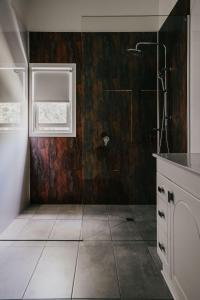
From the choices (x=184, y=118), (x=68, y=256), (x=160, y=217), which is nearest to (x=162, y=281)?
(x=160, y=217)

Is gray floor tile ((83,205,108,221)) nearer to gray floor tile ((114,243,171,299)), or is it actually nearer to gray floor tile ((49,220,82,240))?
gray floor tile ((49,220,82,240))

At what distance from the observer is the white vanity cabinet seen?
1313mm

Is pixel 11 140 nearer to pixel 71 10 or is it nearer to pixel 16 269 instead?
pixel 16 269

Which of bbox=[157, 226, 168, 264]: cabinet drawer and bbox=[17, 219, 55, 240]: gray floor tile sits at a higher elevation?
bbox=[157, 226, 168, 264]: cabinet drawer

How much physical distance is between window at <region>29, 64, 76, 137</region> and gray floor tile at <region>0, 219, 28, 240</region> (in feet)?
4.50

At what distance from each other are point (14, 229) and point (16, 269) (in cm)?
105

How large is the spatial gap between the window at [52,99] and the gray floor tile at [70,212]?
3.37 feet

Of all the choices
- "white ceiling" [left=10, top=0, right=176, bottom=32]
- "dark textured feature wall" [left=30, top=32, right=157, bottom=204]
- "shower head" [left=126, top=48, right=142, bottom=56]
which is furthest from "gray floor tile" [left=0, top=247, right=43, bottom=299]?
"white ceiling" [left=10, top=0, right=176, bottom=32]

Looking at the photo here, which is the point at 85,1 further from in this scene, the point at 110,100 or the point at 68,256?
the point at 68,256

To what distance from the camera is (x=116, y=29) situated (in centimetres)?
383

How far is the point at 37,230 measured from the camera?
3.25 meters

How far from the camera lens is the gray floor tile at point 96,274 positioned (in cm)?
194

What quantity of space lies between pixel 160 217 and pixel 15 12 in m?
3.08

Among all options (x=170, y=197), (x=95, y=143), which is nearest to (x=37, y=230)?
(x=95, y=143)
